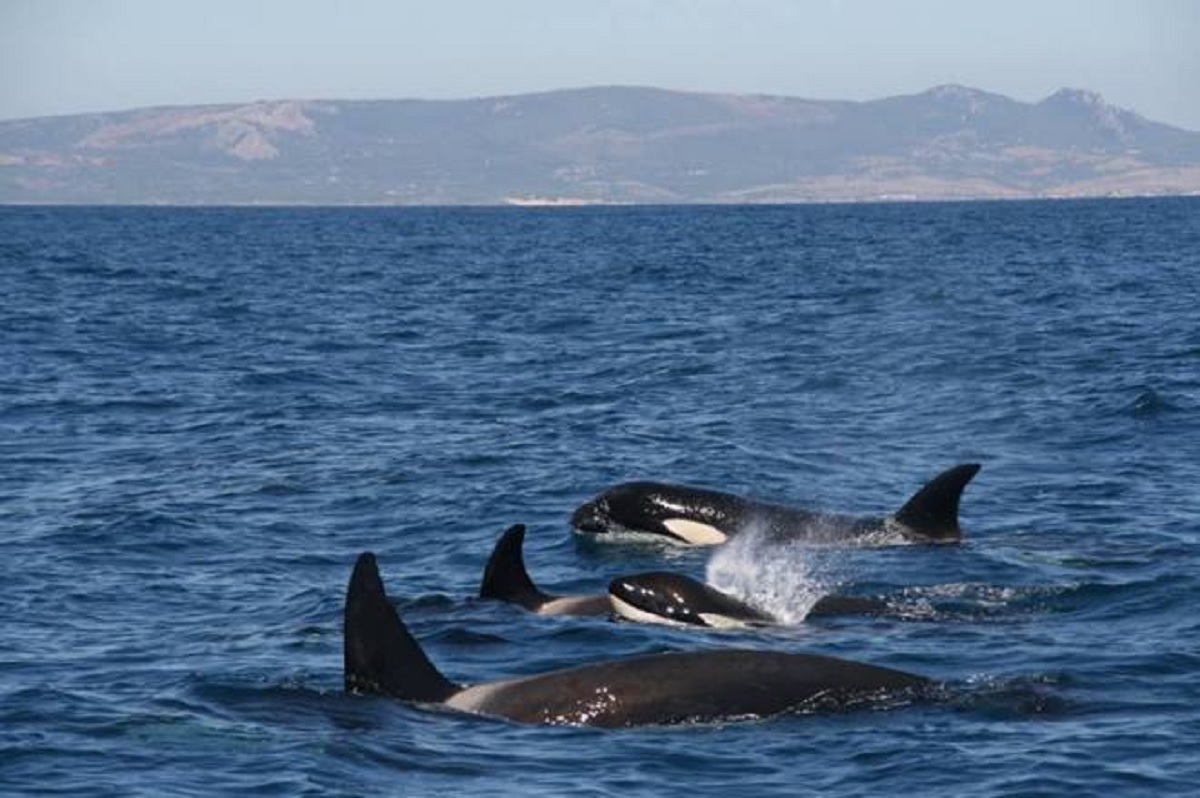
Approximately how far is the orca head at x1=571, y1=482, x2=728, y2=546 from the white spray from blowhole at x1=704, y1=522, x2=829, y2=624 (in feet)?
1.24

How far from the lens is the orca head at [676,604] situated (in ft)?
54.5

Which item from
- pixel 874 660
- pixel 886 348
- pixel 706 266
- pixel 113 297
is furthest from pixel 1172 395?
pixel 706 266

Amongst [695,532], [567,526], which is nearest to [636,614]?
[695,532]

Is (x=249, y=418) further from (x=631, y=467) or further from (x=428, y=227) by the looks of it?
(x=428, y=227)

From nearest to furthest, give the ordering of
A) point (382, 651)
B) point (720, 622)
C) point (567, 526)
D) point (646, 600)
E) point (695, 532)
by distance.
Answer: point (382, 651) → point (720, 622) → point (646, 600) → point (695, 532) → point (567, 526)

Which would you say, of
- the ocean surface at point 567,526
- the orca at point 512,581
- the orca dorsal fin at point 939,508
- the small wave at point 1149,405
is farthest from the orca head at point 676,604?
the small wave at point 1149,405

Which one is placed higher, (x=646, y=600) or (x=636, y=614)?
(x=646, y=600)

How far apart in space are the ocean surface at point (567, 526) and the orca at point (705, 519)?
0.37 m

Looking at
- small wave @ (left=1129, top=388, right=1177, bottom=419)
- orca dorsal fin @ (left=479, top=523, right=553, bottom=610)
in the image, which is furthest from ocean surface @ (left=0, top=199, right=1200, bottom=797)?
orca dorsal fin @ (left=479, top=523, right=553, bottom=610)

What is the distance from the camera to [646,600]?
16859 mm

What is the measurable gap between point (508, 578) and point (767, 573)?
330 cm

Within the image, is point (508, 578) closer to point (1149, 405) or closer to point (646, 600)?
point (646, 600)

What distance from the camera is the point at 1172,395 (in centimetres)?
3209

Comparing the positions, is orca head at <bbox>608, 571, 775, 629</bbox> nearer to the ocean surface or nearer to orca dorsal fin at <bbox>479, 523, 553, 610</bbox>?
the ocean surface
